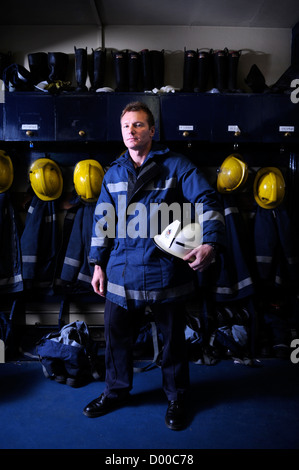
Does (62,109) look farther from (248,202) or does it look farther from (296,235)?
(296,235)

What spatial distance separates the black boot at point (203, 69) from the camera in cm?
287

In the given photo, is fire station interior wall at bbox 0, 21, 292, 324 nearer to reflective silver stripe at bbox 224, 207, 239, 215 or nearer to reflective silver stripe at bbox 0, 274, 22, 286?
reflective silver stripe at bbox 0, 274, 22, 286

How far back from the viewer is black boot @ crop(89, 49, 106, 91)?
286cm

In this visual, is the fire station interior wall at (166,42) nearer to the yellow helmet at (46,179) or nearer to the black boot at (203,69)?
the black boot at (203,69)

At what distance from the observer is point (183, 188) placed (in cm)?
173

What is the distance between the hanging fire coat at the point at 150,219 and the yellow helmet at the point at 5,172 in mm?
1300

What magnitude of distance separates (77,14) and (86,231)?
6.06 ft

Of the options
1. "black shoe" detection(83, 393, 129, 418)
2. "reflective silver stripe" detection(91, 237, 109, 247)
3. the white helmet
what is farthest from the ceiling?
"black shoe" detection(83, 393, 129, 418)

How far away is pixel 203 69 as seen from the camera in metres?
2.88

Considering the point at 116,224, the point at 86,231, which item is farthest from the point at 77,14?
the point at 116,224

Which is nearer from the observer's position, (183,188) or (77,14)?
(183,188)

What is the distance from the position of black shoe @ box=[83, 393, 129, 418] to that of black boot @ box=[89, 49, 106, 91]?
2398 millimetres

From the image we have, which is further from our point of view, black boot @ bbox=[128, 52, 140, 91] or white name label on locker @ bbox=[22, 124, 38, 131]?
black boot @ bbox=[128, 52, 140, 91]

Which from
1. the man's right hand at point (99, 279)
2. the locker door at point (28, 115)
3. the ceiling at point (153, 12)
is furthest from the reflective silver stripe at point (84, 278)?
the ceiling at point (153, 12)
